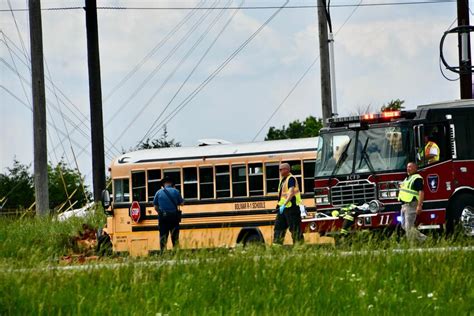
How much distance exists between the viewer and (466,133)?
26.4 metres

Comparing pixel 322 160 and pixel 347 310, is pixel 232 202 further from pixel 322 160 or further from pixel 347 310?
pixel 347 310

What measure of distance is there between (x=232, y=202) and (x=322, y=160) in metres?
2.23

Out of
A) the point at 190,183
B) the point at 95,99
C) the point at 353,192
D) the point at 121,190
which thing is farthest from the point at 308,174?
the point at 95,99

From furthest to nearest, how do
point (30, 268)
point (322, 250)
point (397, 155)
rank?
point (397, 155) < point (322, 250) < point (30, 268)

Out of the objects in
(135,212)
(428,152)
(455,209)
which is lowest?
(455,209)

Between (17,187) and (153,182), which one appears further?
(17,187)

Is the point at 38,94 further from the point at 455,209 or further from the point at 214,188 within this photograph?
the point at 455,209

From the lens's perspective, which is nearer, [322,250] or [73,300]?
[73,300]

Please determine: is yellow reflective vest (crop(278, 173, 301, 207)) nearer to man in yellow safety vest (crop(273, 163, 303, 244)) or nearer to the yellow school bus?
man in yellow safety vest (crop(273, 163, 303, 244))

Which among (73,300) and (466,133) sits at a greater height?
(466,133)

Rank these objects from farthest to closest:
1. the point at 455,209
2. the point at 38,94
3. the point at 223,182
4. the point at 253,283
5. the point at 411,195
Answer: the point at 38,94 < the point at 223,182 < the point at 455,209 < the point at 411,195 < the point at 253,283

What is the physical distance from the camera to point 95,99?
35.2m

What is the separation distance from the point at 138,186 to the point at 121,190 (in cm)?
56

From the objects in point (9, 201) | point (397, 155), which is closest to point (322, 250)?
point (397, 155)
